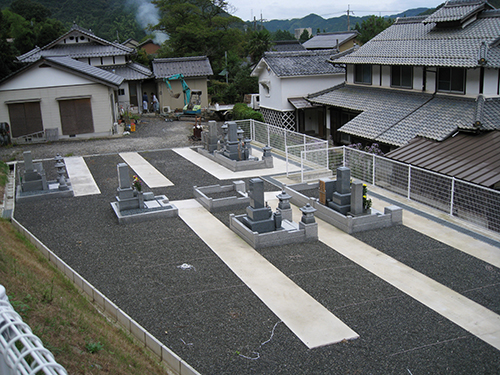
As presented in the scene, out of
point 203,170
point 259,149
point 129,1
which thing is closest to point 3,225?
point 203,170

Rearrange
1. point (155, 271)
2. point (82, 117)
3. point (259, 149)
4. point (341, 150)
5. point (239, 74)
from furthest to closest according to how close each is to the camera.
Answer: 1. point (239, 74)
2. point (82, 117)
3. point (259, 149)
4. point (341, 150)
5. point (155, 271)

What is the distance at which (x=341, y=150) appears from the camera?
57.4 feet

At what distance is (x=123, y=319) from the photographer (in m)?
8.14

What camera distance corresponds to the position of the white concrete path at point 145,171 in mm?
17125

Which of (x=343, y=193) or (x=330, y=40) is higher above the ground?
(x=330, y=40)

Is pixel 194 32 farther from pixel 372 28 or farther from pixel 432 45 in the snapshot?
pixel 432 45

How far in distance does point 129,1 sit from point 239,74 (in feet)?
193

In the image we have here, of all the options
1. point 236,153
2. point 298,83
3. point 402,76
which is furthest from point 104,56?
point 402,76

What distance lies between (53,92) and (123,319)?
2004cm

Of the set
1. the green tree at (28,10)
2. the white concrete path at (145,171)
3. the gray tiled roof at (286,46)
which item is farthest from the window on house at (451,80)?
the green tree at (28,10)

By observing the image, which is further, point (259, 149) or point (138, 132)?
point (138, 132)

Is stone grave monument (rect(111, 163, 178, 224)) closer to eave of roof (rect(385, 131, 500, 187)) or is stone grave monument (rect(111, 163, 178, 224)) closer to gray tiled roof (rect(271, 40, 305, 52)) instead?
eave of roof (rect(385, 131, 500, 187))

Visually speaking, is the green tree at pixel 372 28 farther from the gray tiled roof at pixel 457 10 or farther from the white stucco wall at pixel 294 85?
the gray tiled roof at pixel 457 10

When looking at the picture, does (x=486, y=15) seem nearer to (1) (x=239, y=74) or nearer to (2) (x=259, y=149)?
(2) (x=259, y=149)
